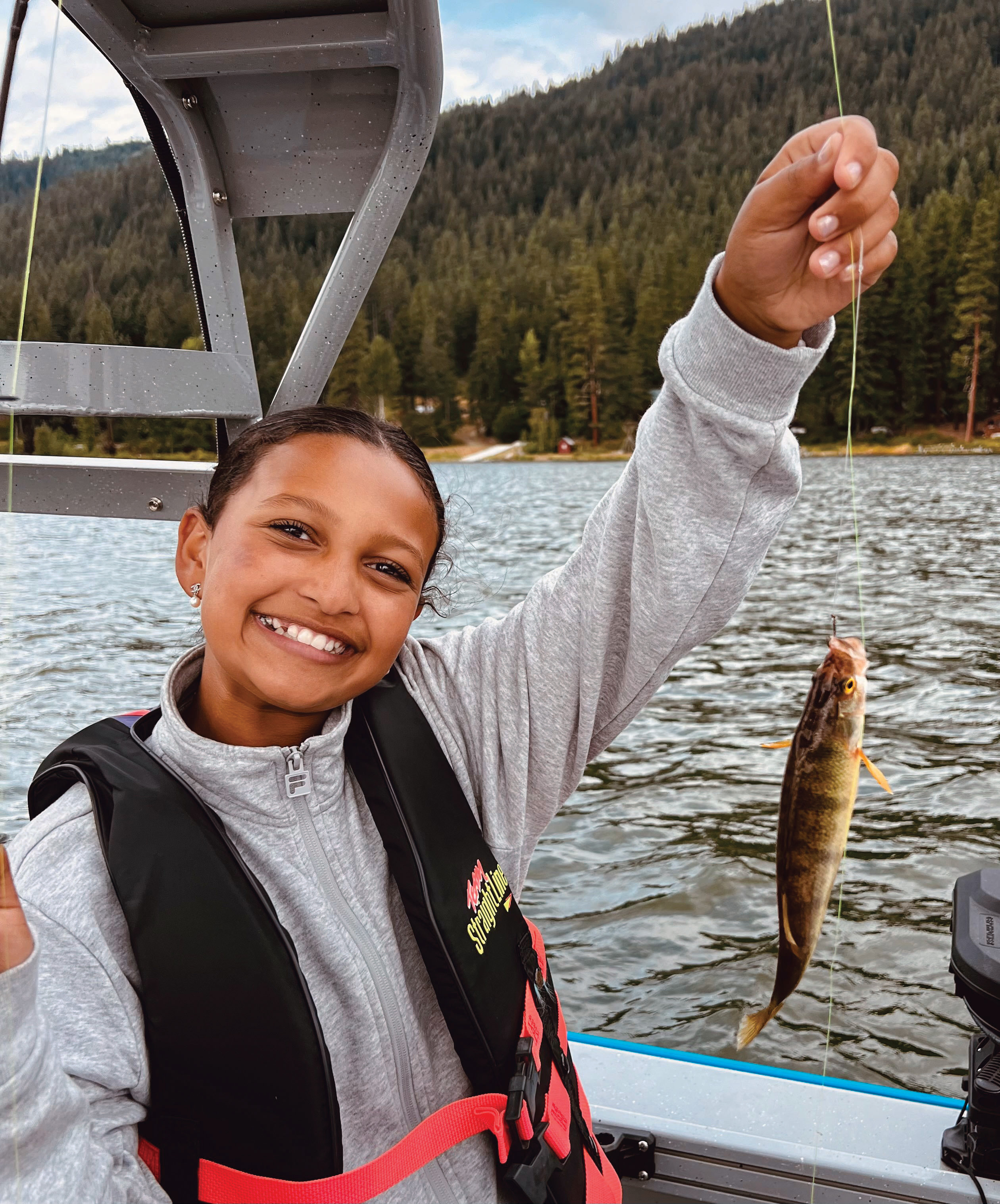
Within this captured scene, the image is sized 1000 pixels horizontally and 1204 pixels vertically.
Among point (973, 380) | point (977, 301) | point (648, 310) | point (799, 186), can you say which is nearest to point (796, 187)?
point (799, 186)

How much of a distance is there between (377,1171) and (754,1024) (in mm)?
975

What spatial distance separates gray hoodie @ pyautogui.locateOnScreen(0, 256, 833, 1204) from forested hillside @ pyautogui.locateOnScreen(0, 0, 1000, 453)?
1.34 metres

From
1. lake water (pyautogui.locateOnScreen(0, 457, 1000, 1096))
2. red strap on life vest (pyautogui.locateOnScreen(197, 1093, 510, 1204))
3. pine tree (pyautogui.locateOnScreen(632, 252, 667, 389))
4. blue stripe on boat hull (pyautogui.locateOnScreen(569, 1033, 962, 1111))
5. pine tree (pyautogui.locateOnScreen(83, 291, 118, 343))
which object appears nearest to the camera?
red strap on life vest (pyautogui.locateOnScreen(197, 1093, 510, 1204))

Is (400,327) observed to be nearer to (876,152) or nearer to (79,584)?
(79,584)

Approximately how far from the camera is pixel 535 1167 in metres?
1.56

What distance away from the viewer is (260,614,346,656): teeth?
5.21 feet

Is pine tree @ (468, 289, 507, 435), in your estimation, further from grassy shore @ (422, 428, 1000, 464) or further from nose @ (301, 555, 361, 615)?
nose @ (301, 555, 361, 615)

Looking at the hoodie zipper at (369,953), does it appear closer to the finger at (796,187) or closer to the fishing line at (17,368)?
the fishing line at (17,368)

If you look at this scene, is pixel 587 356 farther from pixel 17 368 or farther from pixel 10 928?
pixel 10 928

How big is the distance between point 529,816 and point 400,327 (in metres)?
25.3

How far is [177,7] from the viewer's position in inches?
80.4

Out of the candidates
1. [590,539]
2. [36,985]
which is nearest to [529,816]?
[590,539]

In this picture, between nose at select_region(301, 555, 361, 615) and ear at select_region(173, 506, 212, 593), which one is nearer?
nose at select_region(301, 555, 361, 615)

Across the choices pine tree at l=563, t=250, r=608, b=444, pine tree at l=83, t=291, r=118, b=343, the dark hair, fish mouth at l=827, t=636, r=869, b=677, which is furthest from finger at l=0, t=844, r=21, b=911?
pine tree at l=563, t=250, r=608, b=444
